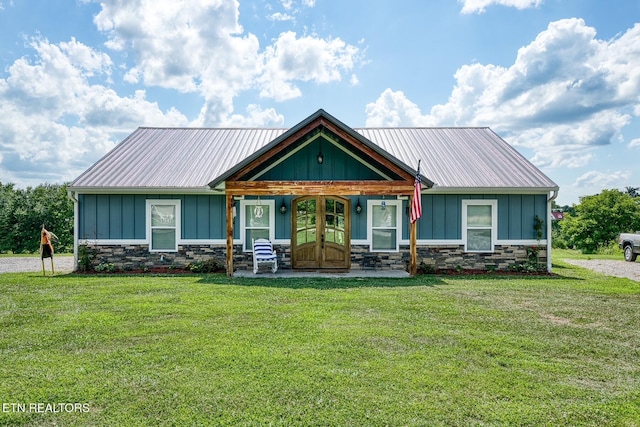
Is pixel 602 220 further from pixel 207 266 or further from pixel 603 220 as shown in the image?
pixel 207 266

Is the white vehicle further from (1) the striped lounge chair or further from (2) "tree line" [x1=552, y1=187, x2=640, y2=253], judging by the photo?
(1) the striped lounge chair

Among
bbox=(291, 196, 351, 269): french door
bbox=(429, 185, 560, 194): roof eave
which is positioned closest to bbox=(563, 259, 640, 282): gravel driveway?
bbox=(429, 185, 560, 194): roof eave

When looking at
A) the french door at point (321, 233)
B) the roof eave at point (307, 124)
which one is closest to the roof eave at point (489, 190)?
the roof eave at point (307, 124)

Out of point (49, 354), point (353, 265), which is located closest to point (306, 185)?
point (353, 265)

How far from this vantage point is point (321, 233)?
11.8 metres

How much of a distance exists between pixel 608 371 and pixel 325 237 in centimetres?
814

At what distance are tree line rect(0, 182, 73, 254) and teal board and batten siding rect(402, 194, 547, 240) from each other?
23.9 m

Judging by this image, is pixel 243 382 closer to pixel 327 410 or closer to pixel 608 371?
pixel 327 410

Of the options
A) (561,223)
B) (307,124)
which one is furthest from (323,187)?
(561,223)

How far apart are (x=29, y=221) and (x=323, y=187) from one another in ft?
87.6

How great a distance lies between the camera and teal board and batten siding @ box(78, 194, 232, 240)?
466 inches

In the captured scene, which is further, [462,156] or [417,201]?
[462,156]

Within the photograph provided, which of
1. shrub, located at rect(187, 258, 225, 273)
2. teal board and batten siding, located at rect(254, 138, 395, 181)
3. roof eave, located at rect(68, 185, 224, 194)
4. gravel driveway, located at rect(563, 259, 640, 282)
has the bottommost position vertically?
gravel driveway, located at rect(563, 259, 640, 282)

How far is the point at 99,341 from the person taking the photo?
501 cm
